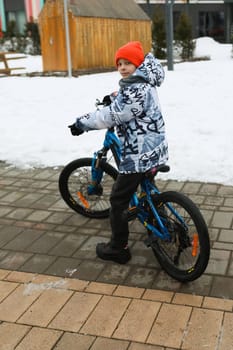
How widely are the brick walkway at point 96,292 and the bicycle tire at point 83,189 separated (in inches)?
4.0

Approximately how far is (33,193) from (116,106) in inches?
96.7

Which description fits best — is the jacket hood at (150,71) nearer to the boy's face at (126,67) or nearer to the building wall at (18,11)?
the boy's face at (126,67)

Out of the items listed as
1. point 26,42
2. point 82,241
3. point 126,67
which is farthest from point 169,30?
point 126,67

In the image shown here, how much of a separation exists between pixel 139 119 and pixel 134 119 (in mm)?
36

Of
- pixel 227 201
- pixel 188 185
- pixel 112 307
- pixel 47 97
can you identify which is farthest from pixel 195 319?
pixel 47 97

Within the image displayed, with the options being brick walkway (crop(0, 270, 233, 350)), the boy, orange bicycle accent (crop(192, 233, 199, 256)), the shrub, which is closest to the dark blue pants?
the boy

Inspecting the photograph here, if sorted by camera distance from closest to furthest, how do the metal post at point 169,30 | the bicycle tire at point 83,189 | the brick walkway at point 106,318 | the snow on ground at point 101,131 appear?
the brick walkway at point 106,318 < the bicycle tire at point 83,189 < the snow on ground at point 101,131 < the metal post at point 169,30

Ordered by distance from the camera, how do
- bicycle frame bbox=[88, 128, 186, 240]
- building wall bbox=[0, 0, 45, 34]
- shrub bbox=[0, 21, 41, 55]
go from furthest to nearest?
building wall bbox=[0, 0, 45, 34], shrub bbox=[0, 21, 41, 55], bicycle frame bbox=[88, 128, 186, 240]

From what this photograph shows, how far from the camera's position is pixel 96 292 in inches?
138

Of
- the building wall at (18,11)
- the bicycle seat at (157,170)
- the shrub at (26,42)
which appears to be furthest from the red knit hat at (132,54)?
the building wall at (18,11)

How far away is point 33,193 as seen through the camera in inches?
223

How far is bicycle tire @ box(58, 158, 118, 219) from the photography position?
4.66m

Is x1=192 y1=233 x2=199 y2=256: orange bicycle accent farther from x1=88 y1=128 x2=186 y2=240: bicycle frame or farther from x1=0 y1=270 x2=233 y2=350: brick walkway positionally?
x1=0 y1=270 x2=233 y2=350: brick walkway

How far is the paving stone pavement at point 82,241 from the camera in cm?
367
